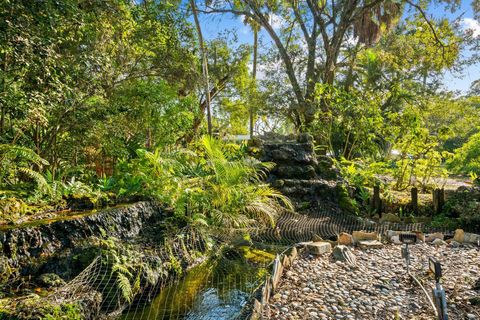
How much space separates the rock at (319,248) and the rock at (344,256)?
0.13 meters

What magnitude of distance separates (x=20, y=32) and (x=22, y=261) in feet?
6.68

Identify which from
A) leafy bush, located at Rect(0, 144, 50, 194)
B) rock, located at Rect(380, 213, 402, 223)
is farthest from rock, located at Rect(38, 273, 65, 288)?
rock, located at Rect(380, 213, 402, 223)

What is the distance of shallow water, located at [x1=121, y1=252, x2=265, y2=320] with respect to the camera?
9.75 feet

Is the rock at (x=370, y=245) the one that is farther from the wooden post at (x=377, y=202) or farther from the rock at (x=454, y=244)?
the wooden post at (x=377, y=202)

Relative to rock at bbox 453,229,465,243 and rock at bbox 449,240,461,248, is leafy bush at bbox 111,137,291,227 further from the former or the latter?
rock at bbox 453,229,465,243

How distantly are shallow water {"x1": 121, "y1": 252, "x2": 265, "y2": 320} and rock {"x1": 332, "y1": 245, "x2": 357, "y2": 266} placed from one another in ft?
3.02

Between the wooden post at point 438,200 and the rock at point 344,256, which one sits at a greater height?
the wooden post at point 438,200

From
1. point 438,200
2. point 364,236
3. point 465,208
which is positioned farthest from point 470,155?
point 364,236

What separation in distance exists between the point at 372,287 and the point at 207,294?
5.17ft

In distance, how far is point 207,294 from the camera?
3395mm

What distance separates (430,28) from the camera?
11.1 m

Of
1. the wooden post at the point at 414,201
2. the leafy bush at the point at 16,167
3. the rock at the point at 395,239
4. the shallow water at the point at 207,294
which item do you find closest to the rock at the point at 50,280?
the shallow water at the point at 207,294

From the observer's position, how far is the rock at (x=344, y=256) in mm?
3975

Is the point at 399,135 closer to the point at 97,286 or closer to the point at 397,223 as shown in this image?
the point at 397,223
